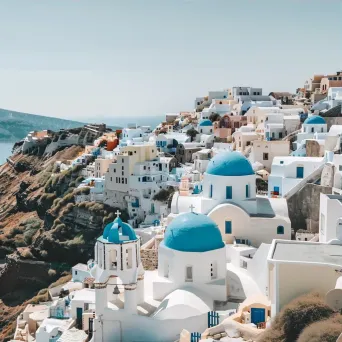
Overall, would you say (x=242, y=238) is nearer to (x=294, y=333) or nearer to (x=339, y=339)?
(x=294, y=333)

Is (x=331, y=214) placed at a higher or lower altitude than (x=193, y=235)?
higher

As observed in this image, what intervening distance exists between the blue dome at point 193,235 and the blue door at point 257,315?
3.64m

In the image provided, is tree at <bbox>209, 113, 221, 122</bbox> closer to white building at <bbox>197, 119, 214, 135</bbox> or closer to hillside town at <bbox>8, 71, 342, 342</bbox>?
white building at <bbox>197, 119, 214, 135</bbox>

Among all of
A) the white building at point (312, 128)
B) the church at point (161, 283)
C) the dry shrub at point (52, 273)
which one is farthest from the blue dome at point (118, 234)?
the dry shrub at point (52, 273)

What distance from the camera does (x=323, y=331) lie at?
32.5 ft

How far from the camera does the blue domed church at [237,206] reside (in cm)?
2159

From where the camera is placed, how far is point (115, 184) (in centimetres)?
4222

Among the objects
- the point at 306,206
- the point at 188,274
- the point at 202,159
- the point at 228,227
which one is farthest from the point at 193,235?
the point at 202,159

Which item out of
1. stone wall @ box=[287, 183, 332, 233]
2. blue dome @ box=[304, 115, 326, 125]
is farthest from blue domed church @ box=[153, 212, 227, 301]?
blue dome @ box=[304, 115, 326, 125]

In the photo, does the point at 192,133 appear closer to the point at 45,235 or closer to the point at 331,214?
the point at 45,235

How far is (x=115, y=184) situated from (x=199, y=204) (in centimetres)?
2037

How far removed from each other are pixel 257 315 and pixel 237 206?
27.4ft

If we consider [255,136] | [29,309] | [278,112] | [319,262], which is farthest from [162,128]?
[319,262]

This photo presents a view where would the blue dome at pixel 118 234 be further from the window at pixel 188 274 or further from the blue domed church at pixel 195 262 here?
the window at pixel 188 274
